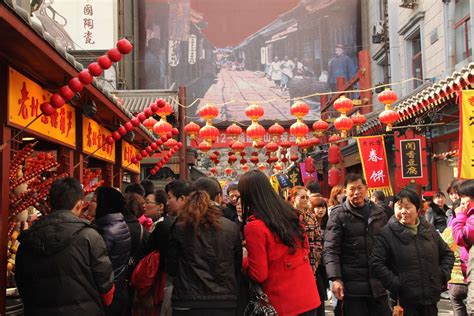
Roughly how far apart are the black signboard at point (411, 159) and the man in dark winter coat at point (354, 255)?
26.8 ft

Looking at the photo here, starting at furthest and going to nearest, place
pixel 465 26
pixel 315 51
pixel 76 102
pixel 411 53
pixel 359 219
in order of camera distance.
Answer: pixel 315 51 → pixel 411 53 → pixel 465 26 → pixel 76 102 → pixel 359 219

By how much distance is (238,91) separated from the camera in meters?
37.0

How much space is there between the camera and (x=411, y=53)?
67.7 feet

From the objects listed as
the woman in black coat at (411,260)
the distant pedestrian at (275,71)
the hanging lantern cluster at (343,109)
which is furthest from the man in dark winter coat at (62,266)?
the distant pedestrian at (275,71)

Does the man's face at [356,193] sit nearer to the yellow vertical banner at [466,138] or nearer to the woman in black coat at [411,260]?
the woman in black coat at [411,260]

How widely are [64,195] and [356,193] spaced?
118 inches

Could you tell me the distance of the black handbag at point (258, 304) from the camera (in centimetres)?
436

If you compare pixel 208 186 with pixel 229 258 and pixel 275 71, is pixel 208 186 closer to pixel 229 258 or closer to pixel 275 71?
pixel 229 258

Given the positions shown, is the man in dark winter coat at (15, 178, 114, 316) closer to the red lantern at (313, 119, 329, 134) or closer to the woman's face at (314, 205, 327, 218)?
the woman's face at (314, 205, 327, 218)

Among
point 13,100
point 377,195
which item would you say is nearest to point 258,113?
point 377,195

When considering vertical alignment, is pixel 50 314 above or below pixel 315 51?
below

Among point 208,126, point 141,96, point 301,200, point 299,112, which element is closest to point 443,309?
point 301,200

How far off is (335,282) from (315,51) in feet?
106

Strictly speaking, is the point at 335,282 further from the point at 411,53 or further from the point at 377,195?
the point at 411,53
